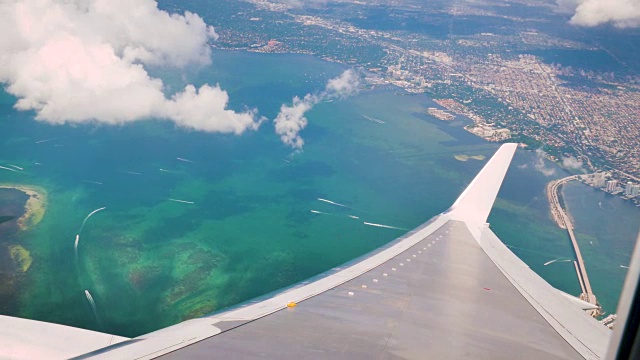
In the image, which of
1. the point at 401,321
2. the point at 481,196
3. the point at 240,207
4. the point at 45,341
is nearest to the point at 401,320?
the point at 401,321

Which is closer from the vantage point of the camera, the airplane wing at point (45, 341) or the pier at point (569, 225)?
the airplane wing at point (45, 341)

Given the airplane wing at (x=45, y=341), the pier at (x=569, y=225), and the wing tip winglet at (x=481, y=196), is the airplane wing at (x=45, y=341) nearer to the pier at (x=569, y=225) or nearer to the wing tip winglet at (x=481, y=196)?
the wing tip winglet at (x=481, y=196)

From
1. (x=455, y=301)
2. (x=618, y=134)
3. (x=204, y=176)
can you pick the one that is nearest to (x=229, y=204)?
(x=204, y=176)

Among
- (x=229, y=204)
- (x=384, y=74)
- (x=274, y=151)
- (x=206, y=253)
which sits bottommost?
(x=206, y=253)

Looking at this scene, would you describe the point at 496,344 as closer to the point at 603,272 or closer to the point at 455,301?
the point at 455,301

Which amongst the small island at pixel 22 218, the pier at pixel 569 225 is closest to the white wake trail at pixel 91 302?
the small island at pixel 22 218

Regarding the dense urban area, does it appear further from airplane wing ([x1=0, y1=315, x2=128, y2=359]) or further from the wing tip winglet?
airplane wing ([x1=0, y1=315, x2=128, y2=359])

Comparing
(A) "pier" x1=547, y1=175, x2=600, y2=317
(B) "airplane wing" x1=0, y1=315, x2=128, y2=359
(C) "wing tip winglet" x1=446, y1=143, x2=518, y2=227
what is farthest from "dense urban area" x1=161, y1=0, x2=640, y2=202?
(B) "airplane wing" x1=0, y1=315, x2=128, y2=359
